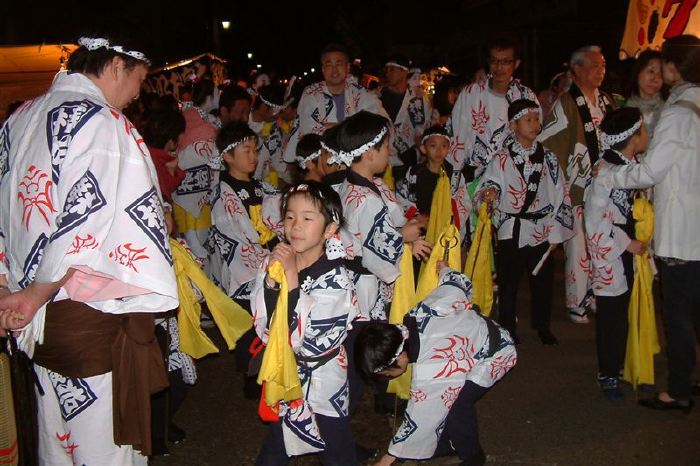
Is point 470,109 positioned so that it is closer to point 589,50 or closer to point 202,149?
point 589,50

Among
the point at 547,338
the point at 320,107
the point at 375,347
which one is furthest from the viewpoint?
the point at 320,107

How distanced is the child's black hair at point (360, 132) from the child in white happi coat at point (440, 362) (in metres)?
0.91

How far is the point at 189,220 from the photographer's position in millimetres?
6562

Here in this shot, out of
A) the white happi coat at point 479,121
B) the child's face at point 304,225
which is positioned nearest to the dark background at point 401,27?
the child's face at point 304,225

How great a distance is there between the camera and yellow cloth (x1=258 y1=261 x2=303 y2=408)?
2.93 metres

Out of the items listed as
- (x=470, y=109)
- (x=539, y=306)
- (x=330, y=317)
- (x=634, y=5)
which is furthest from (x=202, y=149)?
(x=634, y=5)

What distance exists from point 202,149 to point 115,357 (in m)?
4.15

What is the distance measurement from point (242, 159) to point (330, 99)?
2023 mm

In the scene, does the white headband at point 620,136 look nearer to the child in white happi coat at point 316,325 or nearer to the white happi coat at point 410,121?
the child in white happi coat at point 316,325

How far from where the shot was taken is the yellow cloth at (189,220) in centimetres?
655

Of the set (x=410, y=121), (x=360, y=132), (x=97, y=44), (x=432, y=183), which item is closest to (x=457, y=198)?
(x=432, y=183)

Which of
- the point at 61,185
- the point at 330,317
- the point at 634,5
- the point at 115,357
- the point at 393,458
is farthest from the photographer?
the point at 634,5

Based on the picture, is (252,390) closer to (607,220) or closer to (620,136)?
(607,220)

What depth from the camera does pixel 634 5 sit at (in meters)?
8.12
